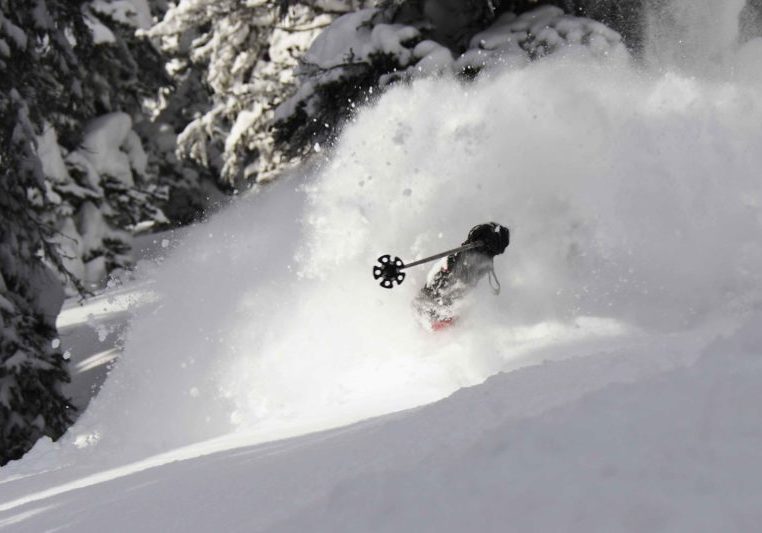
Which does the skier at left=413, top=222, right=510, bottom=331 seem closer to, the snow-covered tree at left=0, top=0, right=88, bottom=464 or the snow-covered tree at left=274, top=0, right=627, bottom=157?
the snow-covered tree at left=274, top=0, right=627, bottom=157

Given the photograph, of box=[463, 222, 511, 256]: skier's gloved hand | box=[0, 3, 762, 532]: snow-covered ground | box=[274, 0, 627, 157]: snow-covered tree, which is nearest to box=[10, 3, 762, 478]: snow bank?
box=[0, 3, 762, 532]: snow-covered ground

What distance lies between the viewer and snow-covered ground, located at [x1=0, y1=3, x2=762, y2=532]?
11.1ft

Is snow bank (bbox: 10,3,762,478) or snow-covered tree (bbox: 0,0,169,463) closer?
snow bank (bbox: 10,3,762,478)

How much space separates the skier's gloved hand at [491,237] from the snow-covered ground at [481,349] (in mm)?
663

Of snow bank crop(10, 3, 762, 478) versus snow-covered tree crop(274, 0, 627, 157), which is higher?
snow-covered tree crop(274, 0, 627, 157)

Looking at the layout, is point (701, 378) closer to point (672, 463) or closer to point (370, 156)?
point (672, 463)

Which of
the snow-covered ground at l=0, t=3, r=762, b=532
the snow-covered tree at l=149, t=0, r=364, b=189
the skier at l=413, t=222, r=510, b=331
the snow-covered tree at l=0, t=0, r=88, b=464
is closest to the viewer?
the snow-covered ground at l=0, t=3, r=762, b=532

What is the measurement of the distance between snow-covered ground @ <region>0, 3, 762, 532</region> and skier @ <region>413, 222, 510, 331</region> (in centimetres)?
20

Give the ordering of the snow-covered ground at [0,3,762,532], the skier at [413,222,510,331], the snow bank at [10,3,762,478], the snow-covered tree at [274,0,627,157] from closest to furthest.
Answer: the snow-covered ground at [0,3,762,532] → the snow bank at [10,3,762,478] → the skier at [413,222,510,331] → the snow-covered tree at [274,0,627,157]

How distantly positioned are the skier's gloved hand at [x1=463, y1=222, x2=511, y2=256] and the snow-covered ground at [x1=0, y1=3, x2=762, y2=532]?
66cm

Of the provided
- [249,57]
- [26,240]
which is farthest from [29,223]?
[249,57]

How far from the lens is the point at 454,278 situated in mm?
8992

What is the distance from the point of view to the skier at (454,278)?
8823 mm

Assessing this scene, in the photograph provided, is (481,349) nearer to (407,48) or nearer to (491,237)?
(491,237)
